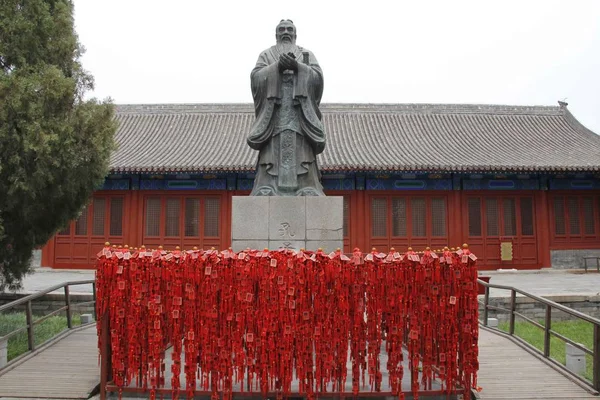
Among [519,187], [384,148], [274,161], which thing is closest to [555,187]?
[519,187]

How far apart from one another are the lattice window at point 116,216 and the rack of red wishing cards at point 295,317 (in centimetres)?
1444

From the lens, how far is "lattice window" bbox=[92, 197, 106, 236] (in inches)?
722

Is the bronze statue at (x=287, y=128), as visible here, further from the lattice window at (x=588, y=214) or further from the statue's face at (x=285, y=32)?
the lattice window at (x=588, y=214)

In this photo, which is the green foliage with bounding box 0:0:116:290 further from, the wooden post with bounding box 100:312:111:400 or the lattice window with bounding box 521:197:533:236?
the lattice window with bounding box 521:197:533:236

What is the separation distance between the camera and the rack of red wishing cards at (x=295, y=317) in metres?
4.58

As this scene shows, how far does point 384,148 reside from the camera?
758 inches

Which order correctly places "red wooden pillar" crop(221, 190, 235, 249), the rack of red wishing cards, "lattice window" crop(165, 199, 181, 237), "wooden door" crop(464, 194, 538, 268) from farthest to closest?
"lattice window" crop(165, 199, 181, 237) < "wooden door" crop(464, 194, 538, 268) < "red wooden pillar" crop(221, 190, 235, 249) < the rack of red wishing cards

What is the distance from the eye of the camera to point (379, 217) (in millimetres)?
18047

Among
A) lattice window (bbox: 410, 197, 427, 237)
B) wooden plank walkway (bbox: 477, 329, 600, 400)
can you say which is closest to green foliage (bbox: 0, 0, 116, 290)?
wooden plank walkway (bbox: 477, 329, 600, 400)

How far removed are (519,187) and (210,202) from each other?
456 inches

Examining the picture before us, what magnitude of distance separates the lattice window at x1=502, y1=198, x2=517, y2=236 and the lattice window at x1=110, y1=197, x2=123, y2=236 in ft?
47.4

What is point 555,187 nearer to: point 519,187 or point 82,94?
point 519,187

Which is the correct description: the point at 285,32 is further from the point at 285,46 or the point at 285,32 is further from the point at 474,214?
the point at 474,214

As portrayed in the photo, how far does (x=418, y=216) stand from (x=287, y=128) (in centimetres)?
1249
